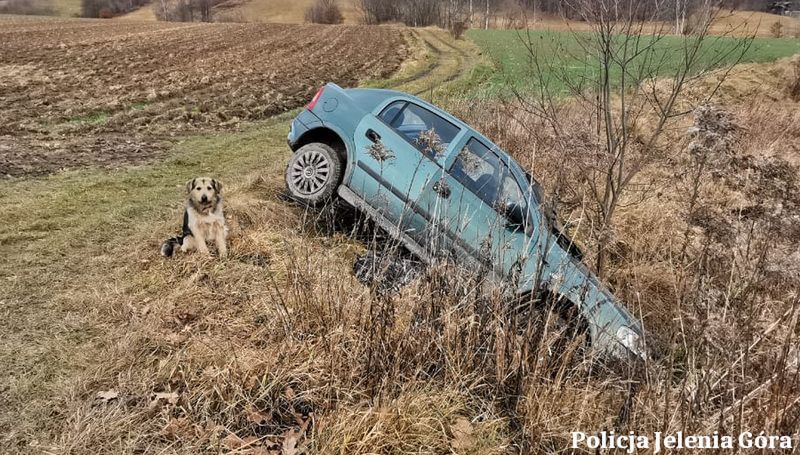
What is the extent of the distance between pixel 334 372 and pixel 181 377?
3.37 feet

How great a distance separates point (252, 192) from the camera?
6.90 metres

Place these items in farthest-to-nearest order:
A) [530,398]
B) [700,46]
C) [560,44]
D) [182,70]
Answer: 1. [182,70]
2. [560,44]
3. [700,46]
4. [530,398]

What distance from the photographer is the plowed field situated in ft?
29.7

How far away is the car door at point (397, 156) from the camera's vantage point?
17.7 feet

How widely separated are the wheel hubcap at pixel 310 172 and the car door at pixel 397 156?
19.2 inches

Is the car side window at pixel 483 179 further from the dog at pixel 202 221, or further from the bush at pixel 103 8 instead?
the bush at pixel 103 8

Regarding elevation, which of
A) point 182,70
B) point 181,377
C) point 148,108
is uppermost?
point 182,70

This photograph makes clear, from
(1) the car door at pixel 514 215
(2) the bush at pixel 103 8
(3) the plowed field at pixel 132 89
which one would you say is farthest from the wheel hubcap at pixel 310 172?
(2) the bush at pixel 103 8

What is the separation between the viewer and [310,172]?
20.2 ft

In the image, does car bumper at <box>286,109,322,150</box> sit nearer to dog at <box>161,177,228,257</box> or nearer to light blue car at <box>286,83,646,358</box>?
light blue car at <box>286,83,646,358</box>

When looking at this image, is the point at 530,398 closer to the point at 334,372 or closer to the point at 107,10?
the point at 334,372

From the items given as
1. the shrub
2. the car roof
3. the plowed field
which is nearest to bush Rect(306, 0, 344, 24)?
the plowed field

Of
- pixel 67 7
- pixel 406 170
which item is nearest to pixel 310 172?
pixel 406 170

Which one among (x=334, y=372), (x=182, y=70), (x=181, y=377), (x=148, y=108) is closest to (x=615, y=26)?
(x=334, y=372)
